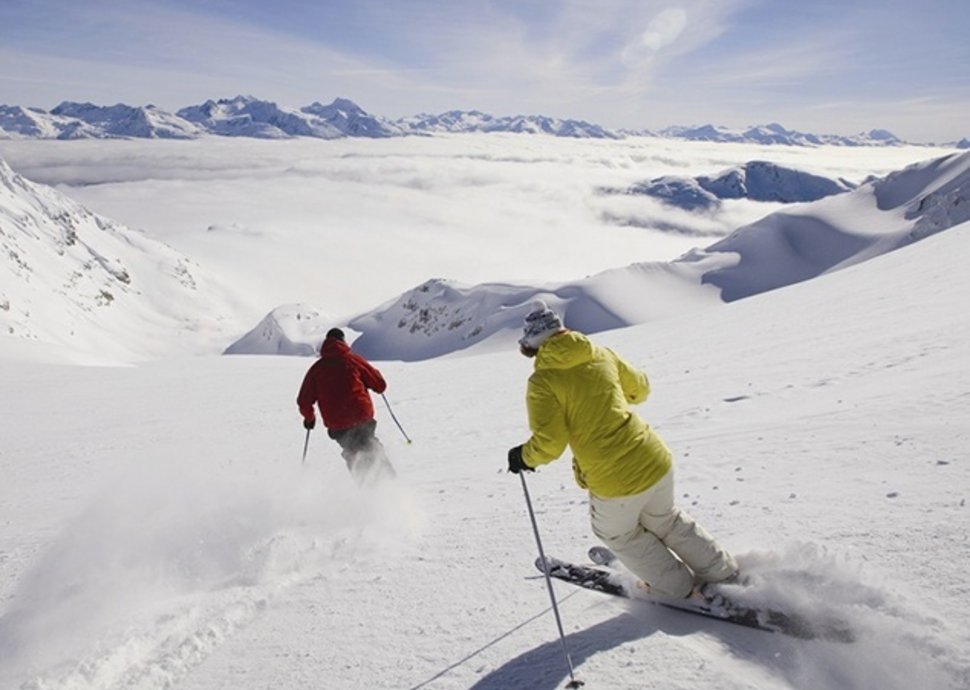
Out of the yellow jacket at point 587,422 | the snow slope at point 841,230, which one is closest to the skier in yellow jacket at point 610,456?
the yellow jacket at point 587,422

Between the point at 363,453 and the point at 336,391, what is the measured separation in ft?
2.59

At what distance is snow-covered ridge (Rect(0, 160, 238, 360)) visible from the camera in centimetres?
11500

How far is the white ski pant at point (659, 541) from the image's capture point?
4.09 meters

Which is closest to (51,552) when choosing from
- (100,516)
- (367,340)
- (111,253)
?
(100,516)

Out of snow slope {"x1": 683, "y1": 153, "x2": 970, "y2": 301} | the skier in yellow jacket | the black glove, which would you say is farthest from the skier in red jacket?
snow slope {"x1": 683, "y1": 153, "x2": 970, "y2": 301}

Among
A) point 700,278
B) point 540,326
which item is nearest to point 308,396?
point 540,326

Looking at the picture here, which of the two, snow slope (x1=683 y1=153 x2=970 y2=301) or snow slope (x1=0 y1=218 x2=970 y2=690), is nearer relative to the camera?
snow slope (x1=0 y1=218 x2=970 y2=690)

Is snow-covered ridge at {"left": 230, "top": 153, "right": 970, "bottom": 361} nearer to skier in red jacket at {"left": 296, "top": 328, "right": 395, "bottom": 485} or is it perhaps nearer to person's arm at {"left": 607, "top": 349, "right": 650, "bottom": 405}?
skier in red jacket at {"left": 296, "top": 328, "right": 395, "bottom": 485}

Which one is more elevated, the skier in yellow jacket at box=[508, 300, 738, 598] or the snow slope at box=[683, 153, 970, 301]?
the snow slope at box=[683, 153, 970, 301]

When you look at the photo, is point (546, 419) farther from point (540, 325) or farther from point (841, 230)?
point (841, 230)

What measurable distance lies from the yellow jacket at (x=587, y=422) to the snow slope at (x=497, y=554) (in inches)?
36.9

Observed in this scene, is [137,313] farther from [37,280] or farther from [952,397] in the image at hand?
[952,397]

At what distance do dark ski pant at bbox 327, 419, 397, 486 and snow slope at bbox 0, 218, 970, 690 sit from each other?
1.02 ft

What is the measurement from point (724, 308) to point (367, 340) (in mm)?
66426
